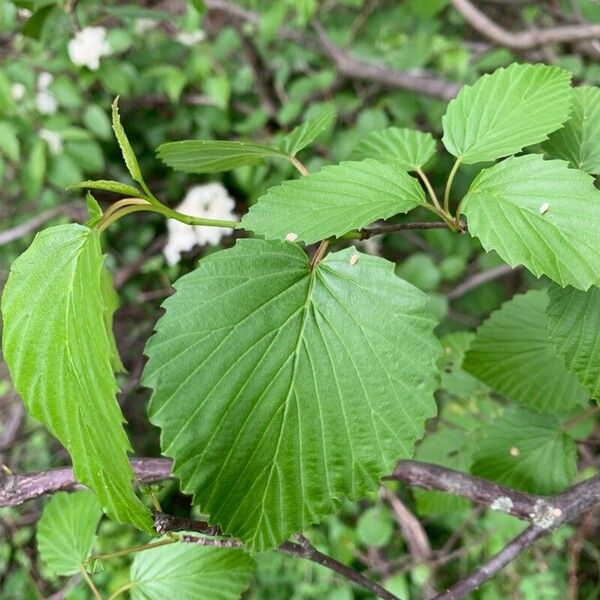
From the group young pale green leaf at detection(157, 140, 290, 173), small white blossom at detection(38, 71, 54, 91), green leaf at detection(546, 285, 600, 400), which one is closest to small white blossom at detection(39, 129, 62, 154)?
small white blossom at detection(38, 71, 54, 91)

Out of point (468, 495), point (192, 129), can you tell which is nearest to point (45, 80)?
point (192, 129)

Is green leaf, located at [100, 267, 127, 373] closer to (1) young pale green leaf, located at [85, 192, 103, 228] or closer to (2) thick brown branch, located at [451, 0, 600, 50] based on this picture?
(1) young pale green leaf, located at [85, 192, 103, 228]

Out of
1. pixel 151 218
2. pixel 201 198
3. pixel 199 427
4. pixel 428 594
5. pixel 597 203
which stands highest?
pixel 597 203

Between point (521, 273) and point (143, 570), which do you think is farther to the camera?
point (521, 273)

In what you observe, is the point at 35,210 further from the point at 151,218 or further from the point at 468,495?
the point at 468,495

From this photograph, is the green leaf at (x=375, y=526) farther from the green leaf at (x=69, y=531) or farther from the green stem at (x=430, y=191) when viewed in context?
the green stem at (x=430, y=191)

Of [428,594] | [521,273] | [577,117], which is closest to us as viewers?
[577,117]
